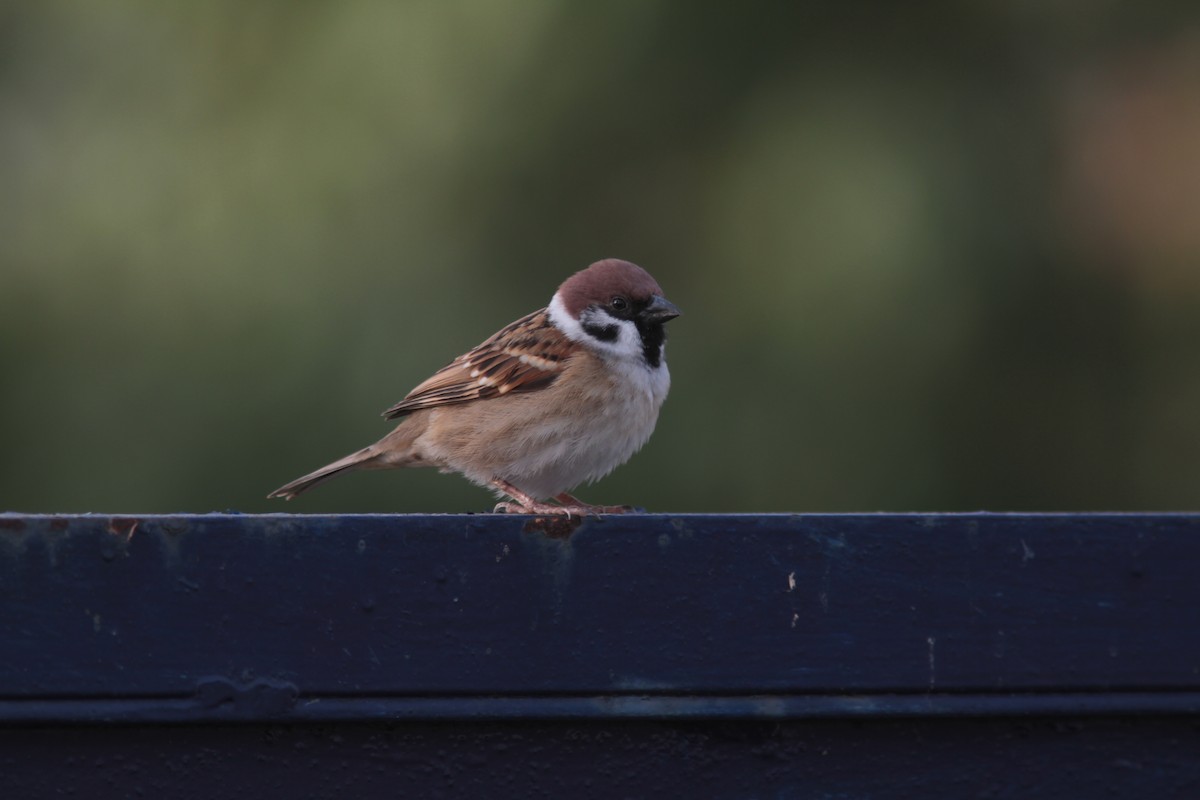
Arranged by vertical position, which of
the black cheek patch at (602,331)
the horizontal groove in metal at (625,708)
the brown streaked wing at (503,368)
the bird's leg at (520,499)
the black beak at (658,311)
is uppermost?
the black beak at (658,311)

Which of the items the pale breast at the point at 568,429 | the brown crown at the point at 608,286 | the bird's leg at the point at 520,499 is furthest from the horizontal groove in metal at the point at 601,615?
the brown crown at the point at 608,286

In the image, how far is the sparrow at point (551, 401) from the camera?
3785 millimetres

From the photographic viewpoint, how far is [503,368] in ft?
13.1

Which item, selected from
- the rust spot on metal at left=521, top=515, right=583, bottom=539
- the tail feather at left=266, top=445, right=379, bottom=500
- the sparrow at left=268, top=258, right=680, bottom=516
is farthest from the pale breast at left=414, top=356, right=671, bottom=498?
the rust spot on metal at left=521, top=515, right=583, bottom=539

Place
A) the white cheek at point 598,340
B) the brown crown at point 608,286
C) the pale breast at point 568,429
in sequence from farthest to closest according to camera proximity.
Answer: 1. the brown crown at point 608,286
2. the white cheek at point 598,340
3. the pale breast at point 568,429

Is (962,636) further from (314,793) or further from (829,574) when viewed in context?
(314,793)

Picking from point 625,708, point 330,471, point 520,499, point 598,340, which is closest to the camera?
point 625,708

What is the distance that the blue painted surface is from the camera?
179 cm

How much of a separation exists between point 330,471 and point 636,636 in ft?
8.02

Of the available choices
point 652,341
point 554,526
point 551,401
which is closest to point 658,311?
point 652,341

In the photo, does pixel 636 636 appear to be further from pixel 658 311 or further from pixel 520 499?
pixel 658 311

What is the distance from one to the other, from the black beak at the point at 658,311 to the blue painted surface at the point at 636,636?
2.14m

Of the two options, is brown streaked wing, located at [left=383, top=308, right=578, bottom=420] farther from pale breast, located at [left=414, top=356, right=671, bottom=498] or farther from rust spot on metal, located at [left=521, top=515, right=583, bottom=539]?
rust spot on metal, located at [left=521, top=515, right=583, bottom=539]

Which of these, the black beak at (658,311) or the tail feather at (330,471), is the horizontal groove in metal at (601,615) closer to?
the black beak at (658,311)
